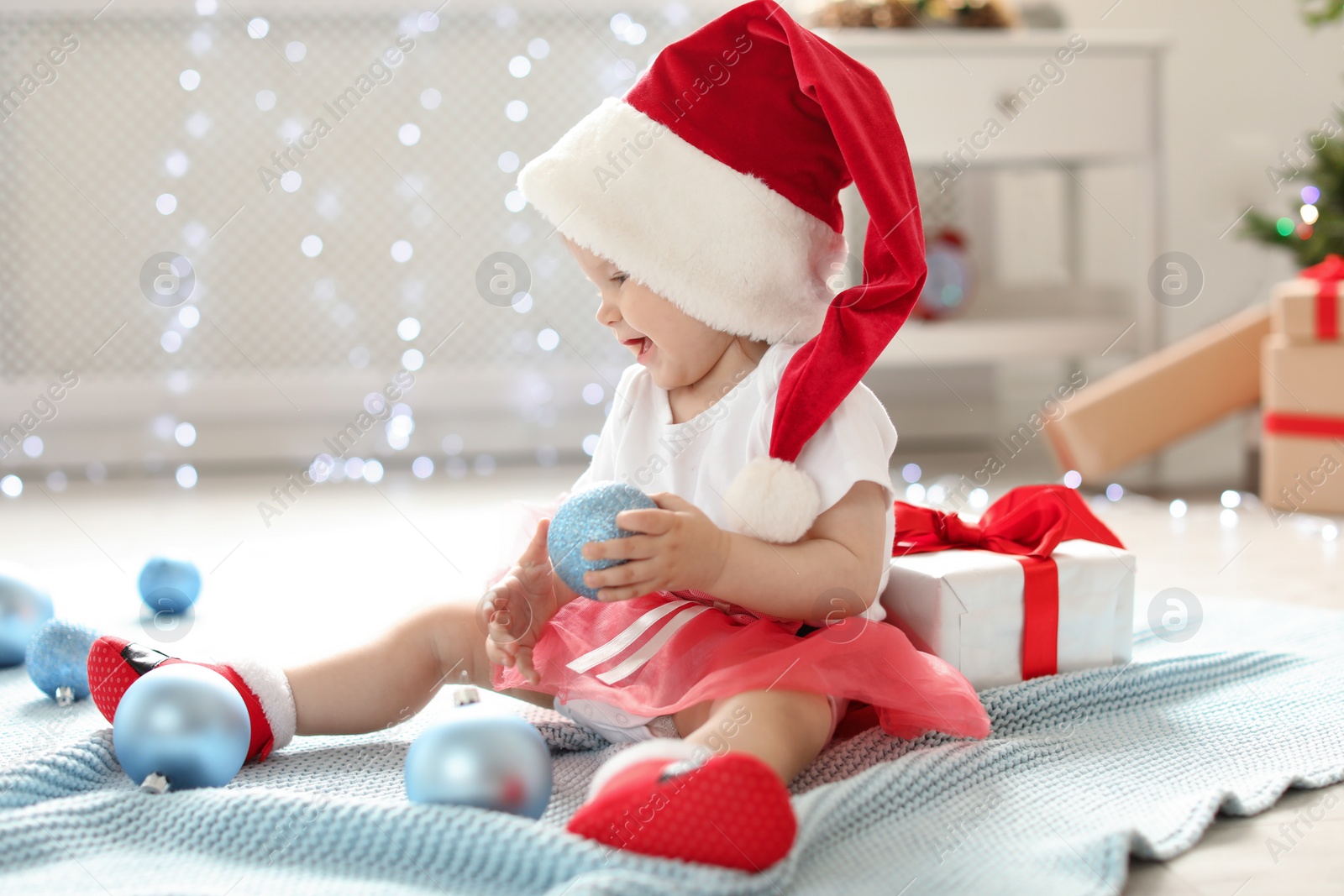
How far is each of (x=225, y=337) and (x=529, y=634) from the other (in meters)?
1.86

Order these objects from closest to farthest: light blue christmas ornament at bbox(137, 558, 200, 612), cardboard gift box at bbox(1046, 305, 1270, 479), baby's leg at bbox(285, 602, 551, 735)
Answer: baby's leg at bbox(285, 602, 551, 735), light blue christmas ornament at bbox(137, 558, 200, 612), cardboard gift box at bbox(1046, 305, 1270, 479)

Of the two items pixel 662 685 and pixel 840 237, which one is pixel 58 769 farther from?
pixel 840 237

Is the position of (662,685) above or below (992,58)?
below

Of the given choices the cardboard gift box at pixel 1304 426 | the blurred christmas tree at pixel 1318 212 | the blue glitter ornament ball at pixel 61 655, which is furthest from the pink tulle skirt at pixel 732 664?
the blurred christmas tree at pixel 1318 212

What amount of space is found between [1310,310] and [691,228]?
51.4 inches

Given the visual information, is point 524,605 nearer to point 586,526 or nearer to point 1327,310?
point 586,526

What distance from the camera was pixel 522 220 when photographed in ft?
8.31

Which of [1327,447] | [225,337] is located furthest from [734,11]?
[225,337]

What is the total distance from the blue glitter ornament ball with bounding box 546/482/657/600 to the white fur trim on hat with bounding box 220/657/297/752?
0.71 ft

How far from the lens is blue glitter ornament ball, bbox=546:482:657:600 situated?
0.75 meters

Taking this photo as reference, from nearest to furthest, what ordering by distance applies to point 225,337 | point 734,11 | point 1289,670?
point 734,11 → point 1289,670 → point 225,337

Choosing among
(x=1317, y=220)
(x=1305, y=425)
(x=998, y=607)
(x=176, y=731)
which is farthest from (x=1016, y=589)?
(x=1317, y=220)

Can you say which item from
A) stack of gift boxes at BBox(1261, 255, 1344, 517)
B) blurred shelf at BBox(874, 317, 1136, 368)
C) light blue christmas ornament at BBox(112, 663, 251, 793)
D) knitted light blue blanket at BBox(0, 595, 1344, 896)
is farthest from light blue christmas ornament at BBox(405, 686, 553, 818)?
blurred shelf at BBox(874, 317, 1136, 368)

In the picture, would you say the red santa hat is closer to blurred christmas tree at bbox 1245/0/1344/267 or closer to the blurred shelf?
the blurred shelf
